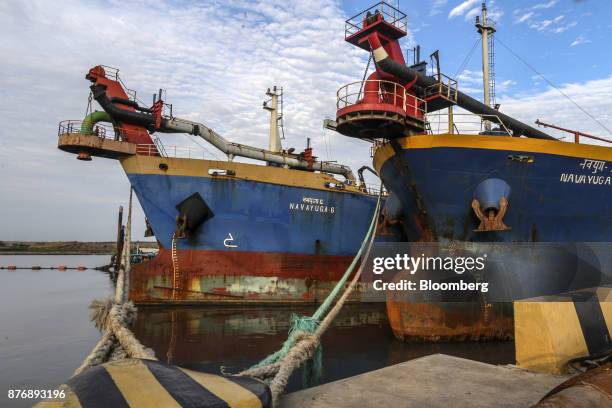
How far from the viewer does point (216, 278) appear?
18547mm

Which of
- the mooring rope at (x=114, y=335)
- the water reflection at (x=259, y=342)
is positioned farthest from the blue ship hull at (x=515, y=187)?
the mooring rope at (x=114, y=335)

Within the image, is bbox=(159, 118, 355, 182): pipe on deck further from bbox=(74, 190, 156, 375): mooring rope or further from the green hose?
bbox=(74, 190, 156, 375): mooring rope

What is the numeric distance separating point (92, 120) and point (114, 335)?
17.3 meters

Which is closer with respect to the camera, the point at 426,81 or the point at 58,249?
the point at 426,81

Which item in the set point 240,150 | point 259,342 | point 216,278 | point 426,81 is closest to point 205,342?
point 259,342

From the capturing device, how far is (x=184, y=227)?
1797 centimetres

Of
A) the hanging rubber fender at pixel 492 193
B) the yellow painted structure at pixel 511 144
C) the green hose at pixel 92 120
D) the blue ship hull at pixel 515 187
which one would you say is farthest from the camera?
the green hose at pixel 92 120

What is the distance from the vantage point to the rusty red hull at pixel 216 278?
18359 mm

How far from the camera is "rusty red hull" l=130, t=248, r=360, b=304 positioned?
723 inches

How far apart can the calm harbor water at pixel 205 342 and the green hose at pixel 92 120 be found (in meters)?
8.49

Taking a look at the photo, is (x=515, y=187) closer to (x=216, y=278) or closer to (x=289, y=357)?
(x=289, y=357)

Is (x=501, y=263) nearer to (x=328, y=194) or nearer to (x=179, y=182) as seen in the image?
(x=328, y=194)

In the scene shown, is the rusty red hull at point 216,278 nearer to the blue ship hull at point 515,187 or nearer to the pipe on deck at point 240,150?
the pipe on deck at point 240,150

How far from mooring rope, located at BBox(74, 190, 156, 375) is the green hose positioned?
1484 cm
